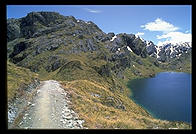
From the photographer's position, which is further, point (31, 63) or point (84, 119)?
point (31, 63)

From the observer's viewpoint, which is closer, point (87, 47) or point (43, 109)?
point (43, 109)

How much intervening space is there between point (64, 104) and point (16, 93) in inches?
212

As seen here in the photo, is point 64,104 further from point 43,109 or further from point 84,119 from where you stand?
point 84,119

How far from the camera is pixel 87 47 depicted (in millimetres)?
161875

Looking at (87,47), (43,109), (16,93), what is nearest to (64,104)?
(43,109)
